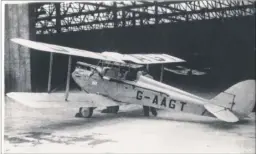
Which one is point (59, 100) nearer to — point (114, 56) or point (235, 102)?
point (114, 56)

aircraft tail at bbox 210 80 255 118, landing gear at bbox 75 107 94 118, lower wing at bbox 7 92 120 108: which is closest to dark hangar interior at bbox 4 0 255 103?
aircraft tail at bbox 210 80 255 118

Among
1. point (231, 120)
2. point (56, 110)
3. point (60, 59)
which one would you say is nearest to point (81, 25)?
point (60, 59)

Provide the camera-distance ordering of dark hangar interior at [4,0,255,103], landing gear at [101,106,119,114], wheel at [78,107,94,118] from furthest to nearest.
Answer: landing gear at [101,106,119,114] < wheel at [78,107,94,118] < dark hangar interior at [4,0,255,103]

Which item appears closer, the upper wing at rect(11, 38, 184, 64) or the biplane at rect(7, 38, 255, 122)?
the biplane at rect(7, 38, 255, 122)

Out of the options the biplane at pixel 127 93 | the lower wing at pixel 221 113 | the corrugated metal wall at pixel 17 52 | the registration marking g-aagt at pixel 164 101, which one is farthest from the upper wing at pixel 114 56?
the lower wing at pixel 221 113

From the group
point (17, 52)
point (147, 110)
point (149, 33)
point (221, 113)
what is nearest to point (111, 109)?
point (147, 110)

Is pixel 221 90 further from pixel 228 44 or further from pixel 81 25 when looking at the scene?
pixel 81 25

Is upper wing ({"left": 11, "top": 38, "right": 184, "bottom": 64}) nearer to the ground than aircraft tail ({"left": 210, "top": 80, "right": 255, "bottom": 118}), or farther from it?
farther from it

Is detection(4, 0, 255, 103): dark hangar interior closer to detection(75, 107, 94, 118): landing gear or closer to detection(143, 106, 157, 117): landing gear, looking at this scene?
detection(143, 106, 157, 117): landing gear
